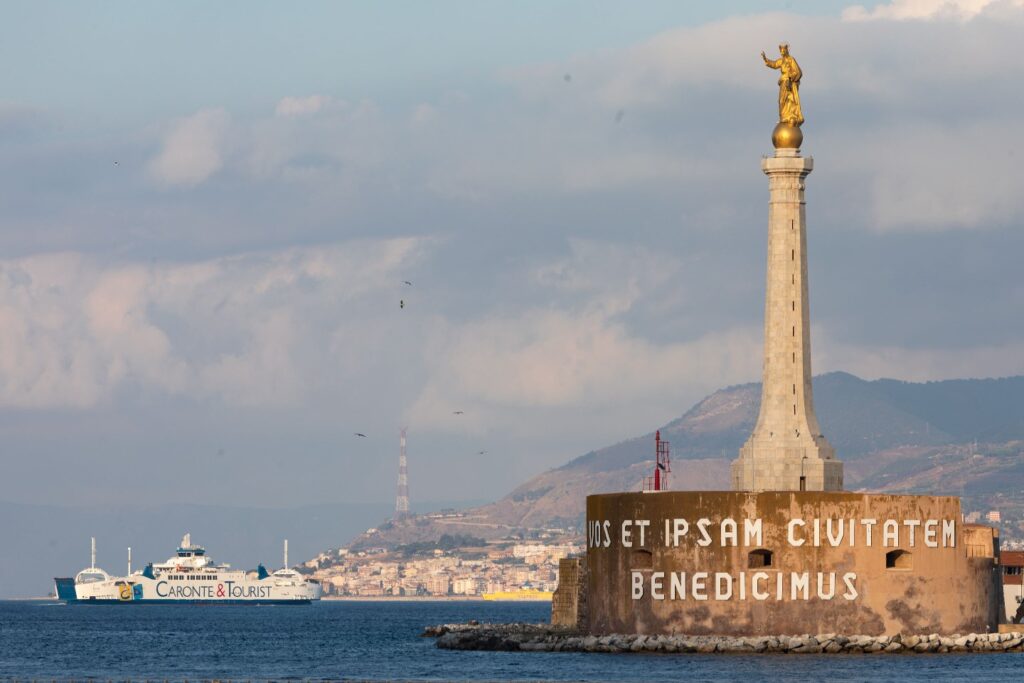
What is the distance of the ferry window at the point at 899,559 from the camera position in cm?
7550

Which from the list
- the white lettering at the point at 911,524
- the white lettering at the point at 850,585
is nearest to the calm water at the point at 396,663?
the white lettering at the point at 850,585

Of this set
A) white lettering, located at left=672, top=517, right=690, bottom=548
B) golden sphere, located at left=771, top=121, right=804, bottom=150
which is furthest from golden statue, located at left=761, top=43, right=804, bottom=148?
white lettering, located at left=672, top=517, right=690, bottom=548

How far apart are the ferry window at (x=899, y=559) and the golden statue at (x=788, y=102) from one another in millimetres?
15322

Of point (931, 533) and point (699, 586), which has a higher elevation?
point (931, 533)

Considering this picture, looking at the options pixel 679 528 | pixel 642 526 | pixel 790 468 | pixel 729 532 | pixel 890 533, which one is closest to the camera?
Answer: pixel 729 532

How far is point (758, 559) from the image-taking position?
75.1m

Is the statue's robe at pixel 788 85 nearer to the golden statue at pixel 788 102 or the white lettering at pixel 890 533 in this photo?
the golden statue at pixel 788 102

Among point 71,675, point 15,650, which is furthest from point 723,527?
point 15,650

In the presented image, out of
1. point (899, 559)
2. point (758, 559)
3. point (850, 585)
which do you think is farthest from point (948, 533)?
point (758, 559)

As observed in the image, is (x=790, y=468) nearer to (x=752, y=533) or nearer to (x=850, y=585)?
(x=752, y=533)

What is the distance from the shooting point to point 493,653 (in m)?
86.4

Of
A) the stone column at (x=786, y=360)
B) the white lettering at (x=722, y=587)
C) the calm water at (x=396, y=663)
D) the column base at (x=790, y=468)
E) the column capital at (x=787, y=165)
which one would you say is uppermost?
the column capital at (x=787, y=165)

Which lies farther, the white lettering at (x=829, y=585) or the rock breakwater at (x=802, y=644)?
the white lettering at (x=829, y=585)

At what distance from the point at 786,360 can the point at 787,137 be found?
27.0ft
